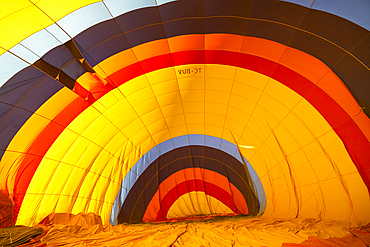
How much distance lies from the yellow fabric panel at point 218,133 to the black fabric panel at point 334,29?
62.4 inches

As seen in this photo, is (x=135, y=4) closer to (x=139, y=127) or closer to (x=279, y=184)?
(x=139, y=127)

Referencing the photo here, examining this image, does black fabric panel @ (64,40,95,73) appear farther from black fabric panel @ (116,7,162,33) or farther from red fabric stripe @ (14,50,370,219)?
black fabric panel @ (116,7,162,33)

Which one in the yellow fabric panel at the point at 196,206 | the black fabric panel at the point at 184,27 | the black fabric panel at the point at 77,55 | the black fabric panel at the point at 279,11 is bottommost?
the yellow fabric panel at the point at 196,206

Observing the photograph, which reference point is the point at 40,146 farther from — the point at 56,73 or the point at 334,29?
the point at 334,29

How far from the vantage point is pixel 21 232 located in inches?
174

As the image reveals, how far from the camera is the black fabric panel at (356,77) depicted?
14.1 feet

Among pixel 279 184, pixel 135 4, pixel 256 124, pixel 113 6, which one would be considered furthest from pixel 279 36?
pixel 279 184

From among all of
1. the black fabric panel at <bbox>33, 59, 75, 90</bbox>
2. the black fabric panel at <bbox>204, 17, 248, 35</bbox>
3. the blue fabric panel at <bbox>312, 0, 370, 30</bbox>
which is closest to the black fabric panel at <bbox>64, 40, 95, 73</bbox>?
the black fabric panel at <bbox>33, 59, 75, 90</bbox>

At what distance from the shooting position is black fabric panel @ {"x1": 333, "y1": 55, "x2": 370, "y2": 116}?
4.30 metres

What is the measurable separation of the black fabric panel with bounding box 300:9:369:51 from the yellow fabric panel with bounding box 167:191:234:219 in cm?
631

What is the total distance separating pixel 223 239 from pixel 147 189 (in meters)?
4.53

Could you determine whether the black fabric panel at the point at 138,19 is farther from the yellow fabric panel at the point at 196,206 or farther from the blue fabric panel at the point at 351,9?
the yellow fabric panel at the point at 196,206

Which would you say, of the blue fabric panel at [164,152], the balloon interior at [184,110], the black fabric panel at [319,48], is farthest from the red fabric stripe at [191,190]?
the black fabric panel at [319,48]

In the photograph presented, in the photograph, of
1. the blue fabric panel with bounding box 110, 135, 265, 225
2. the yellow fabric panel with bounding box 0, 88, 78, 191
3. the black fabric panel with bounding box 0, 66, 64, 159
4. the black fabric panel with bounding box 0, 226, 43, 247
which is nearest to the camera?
the black fabric panel with bounding box 0, 226, 43, 247
